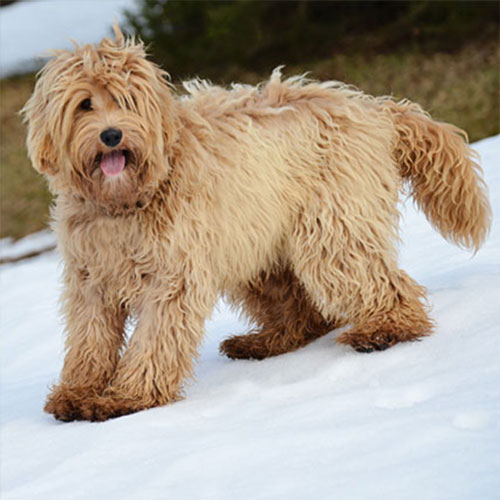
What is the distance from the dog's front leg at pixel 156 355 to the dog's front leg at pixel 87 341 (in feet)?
0.68

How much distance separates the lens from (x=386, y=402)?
3604 mm

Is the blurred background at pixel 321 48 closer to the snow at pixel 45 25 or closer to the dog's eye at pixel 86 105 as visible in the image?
the snow at pixel 45 25

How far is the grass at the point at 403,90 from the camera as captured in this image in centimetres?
1380

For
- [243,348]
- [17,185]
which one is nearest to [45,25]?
[17,185]

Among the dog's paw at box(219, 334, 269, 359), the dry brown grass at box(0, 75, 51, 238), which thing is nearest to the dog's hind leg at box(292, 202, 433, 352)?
the dog's paw at box(219, 334, 269, 359)

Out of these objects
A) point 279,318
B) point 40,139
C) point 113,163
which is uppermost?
point 40,139

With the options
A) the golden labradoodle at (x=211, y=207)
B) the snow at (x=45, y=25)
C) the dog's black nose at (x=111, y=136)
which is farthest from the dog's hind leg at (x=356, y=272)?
the snow at (x=45, y=25)

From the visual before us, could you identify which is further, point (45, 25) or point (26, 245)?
point (45, 25)

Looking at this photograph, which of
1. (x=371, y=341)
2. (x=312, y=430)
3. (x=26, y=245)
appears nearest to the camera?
(x=312, y=430)

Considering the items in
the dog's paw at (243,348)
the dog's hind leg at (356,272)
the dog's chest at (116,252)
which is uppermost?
the dog's chest at (116,252)

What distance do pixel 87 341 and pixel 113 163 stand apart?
952 mm

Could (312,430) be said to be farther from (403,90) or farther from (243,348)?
(403,90)

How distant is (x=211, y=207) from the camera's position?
14.5 feet

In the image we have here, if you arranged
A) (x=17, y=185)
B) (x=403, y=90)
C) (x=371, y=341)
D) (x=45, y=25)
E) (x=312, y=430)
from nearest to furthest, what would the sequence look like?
(x=312, y=430) → (x=371, y=341) → (x=403, y=90) → (x=17, y=185) → (x=45, y=25)
